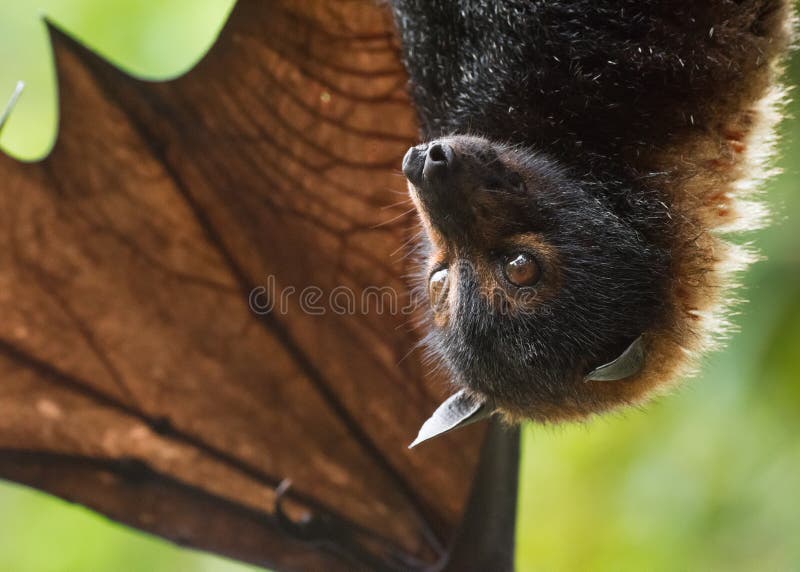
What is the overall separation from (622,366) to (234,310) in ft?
4.51

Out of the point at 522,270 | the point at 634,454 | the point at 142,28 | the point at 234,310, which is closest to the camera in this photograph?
the point at 522,270

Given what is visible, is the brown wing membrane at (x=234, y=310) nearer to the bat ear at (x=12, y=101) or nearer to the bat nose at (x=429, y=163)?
the bat ear at (x=12, y=101)

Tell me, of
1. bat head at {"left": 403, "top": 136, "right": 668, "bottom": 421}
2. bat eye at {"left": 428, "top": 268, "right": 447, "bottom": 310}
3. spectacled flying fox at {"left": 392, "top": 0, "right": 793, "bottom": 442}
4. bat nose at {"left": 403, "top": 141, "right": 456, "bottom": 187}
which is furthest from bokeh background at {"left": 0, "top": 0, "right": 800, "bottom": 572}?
bat nose at {"left": 403, "top": 141, "right": 456, "bottom": 187}

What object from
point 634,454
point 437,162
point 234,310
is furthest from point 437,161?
point 634,454

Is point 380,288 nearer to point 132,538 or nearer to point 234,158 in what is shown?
point 234,158

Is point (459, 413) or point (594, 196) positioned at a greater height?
point (594, 196)

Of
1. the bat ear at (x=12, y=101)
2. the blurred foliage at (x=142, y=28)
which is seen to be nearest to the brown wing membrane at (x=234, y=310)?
the bat ear at (x=12, y=101)

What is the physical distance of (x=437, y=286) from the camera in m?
2.25

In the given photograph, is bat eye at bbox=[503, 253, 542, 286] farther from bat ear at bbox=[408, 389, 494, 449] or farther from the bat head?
bat ear at bbox=[408, 389, 494, 449]

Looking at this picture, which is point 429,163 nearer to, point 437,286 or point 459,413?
point 437,286

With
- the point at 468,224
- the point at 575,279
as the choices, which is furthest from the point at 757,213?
the point at 468,224

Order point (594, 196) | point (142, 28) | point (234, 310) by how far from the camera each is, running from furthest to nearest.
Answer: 1. point (142, 28)
2. point (234, 310)
3. point (594, 196)

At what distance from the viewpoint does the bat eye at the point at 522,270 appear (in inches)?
80.3

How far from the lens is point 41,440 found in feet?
8.74
